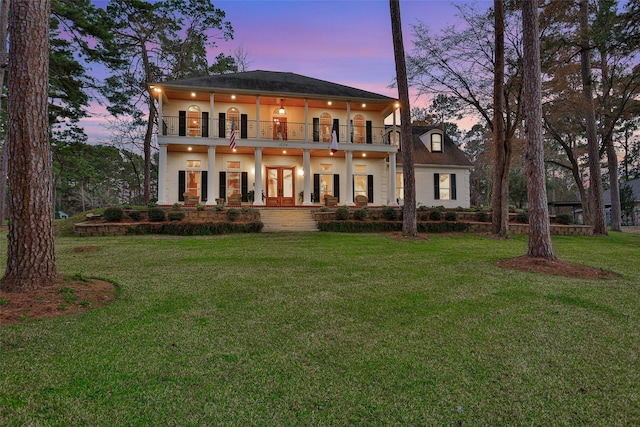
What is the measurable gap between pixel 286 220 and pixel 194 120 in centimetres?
868

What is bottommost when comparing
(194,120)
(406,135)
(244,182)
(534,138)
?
(534,138)

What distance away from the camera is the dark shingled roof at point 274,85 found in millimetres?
15750

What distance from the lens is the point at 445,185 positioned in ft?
67.2

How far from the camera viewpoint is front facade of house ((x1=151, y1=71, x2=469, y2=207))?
1585 centimetres

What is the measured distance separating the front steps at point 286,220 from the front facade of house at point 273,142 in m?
1.83

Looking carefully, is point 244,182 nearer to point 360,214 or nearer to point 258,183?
point 258,183

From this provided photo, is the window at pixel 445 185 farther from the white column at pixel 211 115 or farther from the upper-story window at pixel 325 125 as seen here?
the white column at pixel 211 115

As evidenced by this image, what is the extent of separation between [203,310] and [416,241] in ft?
26.1

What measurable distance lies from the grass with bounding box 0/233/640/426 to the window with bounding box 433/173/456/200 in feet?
51.3

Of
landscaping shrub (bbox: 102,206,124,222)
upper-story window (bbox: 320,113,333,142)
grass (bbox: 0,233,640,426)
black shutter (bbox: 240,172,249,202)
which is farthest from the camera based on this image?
upper-story window (bbox: 320,113,333,142)

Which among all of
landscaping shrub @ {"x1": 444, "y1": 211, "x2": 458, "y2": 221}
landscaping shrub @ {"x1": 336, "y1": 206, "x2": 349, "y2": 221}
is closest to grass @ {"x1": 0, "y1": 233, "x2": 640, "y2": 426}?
landscaping shrub @ {"x1": 336, "y1": 206, "x2": 349, "y2": 221}

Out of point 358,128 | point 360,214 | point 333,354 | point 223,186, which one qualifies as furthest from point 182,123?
point 333,354

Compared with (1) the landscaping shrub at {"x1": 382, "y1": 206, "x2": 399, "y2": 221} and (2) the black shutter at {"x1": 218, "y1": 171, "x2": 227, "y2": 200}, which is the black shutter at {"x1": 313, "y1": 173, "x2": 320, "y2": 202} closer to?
(2) the black shutter at {"x1": 218, "y1": 171, "x2": 227, "y2": 200}

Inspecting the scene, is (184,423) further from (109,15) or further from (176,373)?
(109,15)
